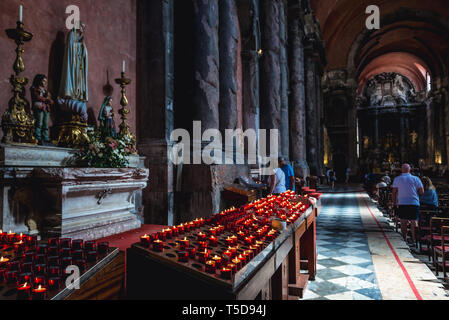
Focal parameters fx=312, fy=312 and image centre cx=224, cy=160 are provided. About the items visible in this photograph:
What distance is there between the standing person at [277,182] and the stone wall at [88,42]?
3163mm

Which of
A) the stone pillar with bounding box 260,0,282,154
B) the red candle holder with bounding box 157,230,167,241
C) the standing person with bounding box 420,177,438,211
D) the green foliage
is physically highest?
the stone pillar with bounding box 260,0,282,154

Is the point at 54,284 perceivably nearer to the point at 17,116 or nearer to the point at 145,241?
the point at 145,241

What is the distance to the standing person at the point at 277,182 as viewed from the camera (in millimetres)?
6738

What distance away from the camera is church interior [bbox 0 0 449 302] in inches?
74.7

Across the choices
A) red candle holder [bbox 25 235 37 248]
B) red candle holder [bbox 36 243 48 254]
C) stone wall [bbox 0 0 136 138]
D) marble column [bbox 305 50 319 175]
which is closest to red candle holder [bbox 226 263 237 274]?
red candle holder [bbox 36 243 48 254]

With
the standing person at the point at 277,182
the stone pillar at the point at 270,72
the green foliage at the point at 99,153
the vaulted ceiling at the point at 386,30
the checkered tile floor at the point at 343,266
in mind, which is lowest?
the checkered tile floor at the point at 343,266

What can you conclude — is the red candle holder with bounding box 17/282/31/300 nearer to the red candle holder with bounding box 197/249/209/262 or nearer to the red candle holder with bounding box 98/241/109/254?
the red candle holder with bounding box 98/241/109/254

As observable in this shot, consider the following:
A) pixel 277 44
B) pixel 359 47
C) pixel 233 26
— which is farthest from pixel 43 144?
pixel 359 47

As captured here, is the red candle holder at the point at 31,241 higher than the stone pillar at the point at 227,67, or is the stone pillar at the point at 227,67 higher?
the stone pillar at the point at 227,67

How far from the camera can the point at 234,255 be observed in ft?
6.33

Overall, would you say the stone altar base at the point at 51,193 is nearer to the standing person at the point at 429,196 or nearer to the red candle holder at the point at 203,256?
the red candle holder at the point at 203,256

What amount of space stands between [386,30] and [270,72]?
26.8 metres

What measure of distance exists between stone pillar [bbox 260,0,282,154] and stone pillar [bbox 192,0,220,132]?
18.2 ft

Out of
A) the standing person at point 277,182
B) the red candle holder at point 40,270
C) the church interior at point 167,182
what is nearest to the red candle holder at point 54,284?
the church interior at point 167,182
